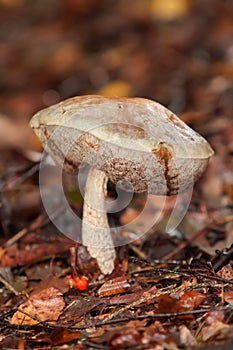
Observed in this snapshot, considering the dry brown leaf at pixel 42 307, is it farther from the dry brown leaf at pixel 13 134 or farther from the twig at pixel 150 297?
the dry brown leaf at pixel 13 134

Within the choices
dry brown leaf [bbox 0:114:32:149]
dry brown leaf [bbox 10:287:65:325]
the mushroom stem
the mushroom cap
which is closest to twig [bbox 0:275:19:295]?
dry brown leaf [bbox 10:287:65:325]

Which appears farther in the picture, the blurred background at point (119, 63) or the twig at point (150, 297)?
the blurred background at point (119, 63)

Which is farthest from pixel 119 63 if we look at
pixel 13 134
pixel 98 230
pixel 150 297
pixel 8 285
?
pixel 150 297

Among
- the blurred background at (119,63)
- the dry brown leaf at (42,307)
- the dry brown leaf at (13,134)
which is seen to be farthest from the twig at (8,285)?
the dry brown leaf at (13,134)

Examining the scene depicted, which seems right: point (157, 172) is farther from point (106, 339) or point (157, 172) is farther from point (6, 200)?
point (6, 200)

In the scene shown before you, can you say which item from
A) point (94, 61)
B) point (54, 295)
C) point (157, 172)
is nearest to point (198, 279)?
point (157, 172)

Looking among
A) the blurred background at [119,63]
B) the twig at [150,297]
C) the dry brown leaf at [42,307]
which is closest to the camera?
the twig at [150,297]
